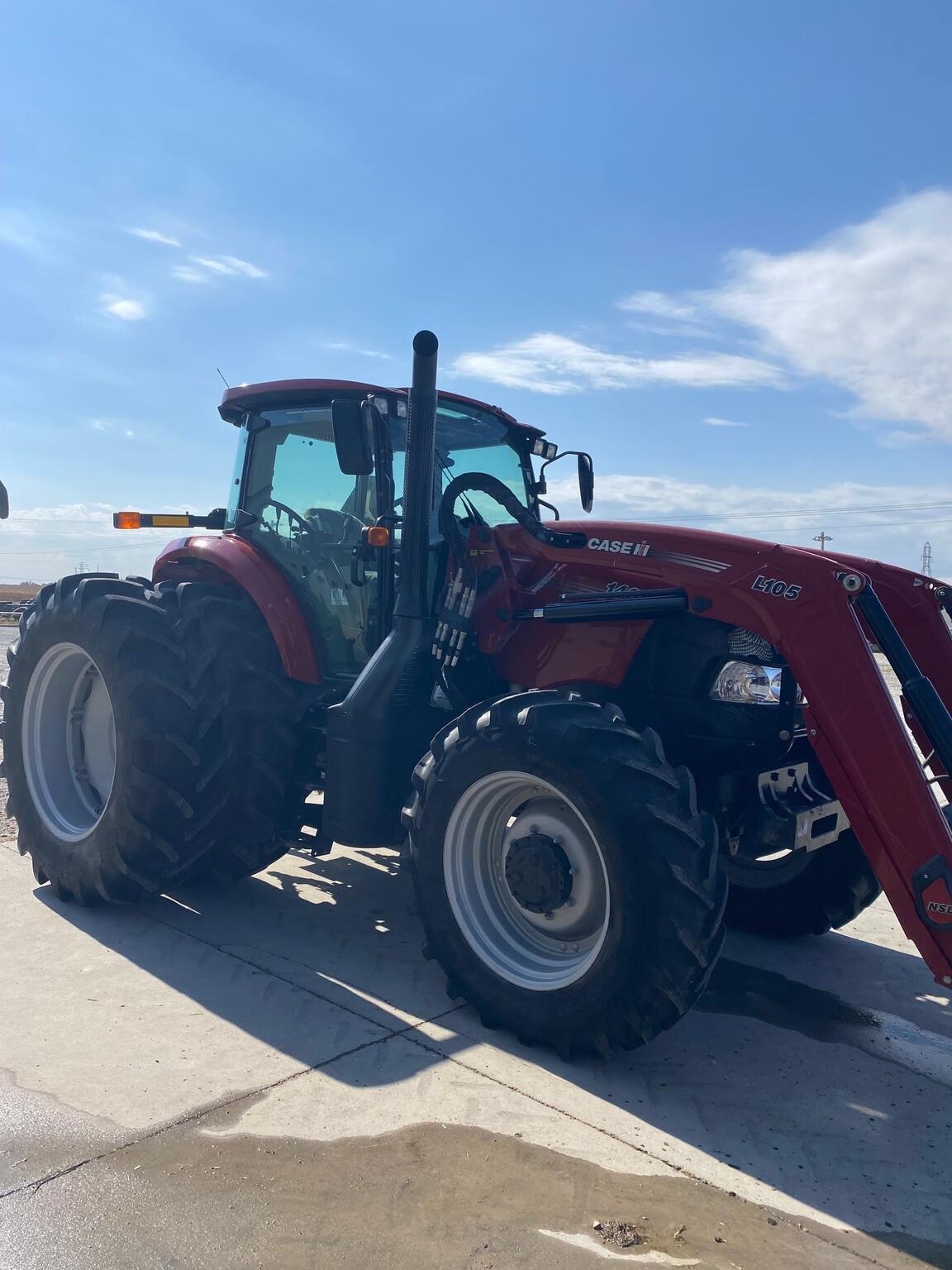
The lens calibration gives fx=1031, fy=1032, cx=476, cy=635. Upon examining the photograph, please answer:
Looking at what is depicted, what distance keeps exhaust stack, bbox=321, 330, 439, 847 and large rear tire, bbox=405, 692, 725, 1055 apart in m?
0.40

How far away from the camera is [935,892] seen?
3.17 m

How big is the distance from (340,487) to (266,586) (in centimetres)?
61

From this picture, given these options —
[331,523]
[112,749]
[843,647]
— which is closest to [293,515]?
[331,523]

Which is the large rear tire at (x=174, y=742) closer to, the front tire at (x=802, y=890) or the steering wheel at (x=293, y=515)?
the steering wheel at (x=293, y=515)

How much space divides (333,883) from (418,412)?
2602 millimetres

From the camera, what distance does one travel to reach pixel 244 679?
484 cm

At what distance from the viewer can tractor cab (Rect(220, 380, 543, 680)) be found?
4.81 meters

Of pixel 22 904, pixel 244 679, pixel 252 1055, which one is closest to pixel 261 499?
pixel 244 679

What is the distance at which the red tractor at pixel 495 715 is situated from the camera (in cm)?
341

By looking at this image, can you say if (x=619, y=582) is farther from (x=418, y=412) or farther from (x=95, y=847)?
(x=95, y=847)

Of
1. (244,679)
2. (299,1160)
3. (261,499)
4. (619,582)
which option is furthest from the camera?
(261,499)

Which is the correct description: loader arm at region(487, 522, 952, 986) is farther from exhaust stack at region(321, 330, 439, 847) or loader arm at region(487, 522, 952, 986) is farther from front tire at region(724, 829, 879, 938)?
front tire at region(724, 829, 879, 938)

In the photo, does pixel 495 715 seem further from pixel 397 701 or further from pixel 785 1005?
pixel 785 1005

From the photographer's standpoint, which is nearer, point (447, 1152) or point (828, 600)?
point (447, 1152)
